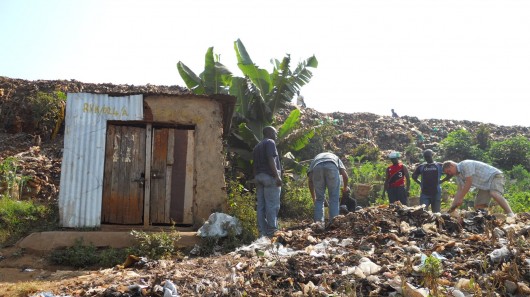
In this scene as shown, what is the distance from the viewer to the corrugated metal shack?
841 cm

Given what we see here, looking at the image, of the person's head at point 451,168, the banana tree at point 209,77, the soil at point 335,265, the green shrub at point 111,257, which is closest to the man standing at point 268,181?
the soil at point 335,265

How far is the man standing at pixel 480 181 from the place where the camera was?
8.17m

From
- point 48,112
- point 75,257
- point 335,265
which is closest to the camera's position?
point 335,265

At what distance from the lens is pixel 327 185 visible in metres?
8.17

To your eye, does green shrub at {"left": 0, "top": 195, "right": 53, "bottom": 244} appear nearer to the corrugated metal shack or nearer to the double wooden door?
the corrugated metal shack

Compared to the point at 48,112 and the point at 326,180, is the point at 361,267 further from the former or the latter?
the point at 48,112

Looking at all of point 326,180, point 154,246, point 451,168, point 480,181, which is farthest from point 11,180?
point 480,181

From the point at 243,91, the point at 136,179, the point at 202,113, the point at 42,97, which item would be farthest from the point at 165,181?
the point at 42,97

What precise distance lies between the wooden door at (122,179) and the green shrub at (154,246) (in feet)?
3.92

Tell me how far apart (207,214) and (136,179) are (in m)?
1.36

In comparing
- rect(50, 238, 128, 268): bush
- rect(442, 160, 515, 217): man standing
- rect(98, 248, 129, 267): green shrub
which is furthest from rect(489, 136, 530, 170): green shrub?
rect(50, 238, 128, 268): bush

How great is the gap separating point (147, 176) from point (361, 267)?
470 centimetres

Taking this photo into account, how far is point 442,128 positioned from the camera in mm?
23078

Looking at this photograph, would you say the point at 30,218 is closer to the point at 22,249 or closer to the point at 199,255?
the point at 22,249
